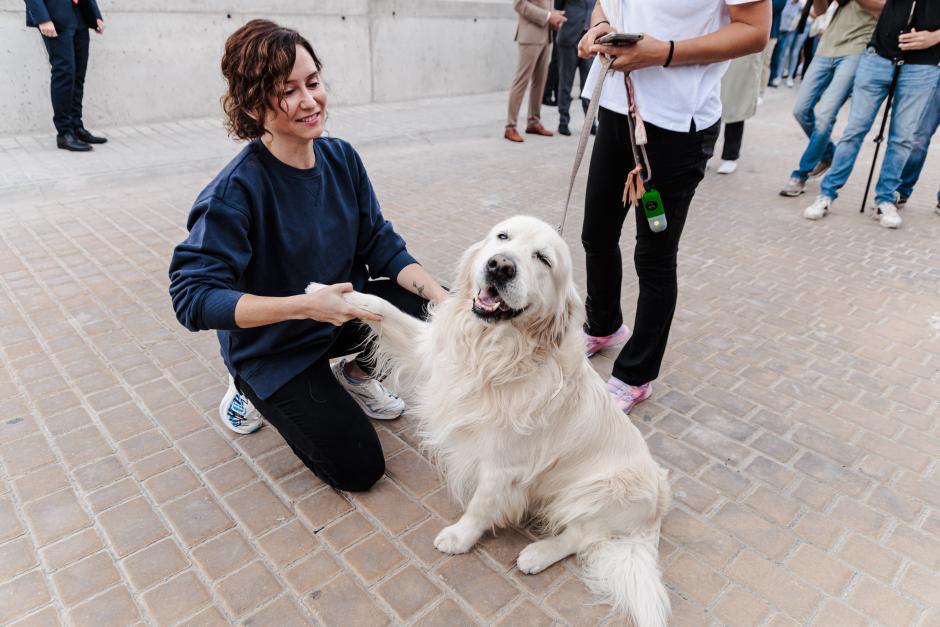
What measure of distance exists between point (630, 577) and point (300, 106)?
2.08 metres

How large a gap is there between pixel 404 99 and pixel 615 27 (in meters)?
8.04

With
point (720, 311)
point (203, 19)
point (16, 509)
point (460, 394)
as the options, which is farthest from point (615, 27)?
point (203, 19)

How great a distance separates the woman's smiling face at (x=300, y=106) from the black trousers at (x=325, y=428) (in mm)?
967

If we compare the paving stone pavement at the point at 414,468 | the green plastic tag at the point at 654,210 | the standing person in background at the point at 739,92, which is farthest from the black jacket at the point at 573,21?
the green plastic tag at the point at 654,210

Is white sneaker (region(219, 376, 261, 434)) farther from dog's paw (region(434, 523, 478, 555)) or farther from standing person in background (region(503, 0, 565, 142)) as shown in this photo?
standing person in background (region(503, 0, 565, 142))

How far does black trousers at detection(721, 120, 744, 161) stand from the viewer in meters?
7.41

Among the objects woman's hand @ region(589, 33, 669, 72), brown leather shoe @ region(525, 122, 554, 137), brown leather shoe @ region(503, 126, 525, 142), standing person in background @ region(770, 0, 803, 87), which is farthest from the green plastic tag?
standing person in background @ region(770, 0, 803, 87)

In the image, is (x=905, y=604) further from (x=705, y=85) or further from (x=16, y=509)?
(x=16, y=509)

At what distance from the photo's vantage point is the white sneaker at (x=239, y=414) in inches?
111

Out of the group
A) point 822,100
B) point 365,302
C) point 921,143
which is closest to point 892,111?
point 921,143

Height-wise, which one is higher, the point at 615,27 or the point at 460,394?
the point at 615,27

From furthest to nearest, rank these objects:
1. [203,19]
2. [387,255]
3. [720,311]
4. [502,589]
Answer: [203,19], [720,311], [387,255], [502,589]

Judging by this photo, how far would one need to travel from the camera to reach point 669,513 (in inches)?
99.7

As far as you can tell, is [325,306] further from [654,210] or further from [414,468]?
[654,210]
